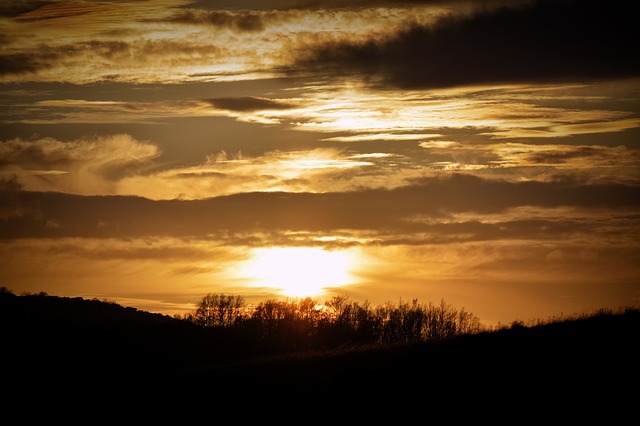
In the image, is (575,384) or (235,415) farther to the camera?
(235,415)

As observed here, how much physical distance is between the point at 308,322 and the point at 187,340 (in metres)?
22.1

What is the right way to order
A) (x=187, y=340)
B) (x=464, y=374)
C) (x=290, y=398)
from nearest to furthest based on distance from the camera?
(x=464, y=374) < (x=290, y=398) < (x=187, y=340)

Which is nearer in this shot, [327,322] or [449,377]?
[449,377]

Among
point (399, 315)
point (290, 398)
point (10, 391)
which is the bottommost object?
point (399, 315)

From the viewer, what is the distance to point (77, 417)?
1375 inches

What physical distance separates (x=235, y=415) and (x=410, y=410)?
7.49m

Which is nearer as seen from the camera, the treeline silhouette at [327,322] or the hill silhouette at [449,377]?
the hill silhouette at [449,377]

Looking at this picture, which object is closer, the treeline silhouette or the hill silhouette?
the hill silhouette

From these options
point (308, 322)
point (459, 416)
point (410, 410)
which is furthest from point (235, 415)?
point (308, 322)

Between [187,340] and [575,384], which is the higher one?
[575,384]

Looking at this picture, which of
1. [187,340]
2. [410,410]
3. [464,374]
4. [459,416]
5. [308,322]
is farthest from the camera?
[308,322]

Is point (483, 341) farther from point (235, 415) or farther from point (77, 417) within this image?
point (77, 417)

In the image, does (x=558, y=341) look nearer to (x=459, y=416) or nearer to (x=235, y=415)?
(x=459, y=416)

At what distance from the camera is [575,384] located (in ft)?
88.3
